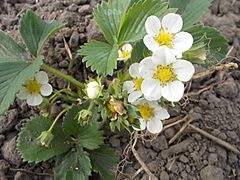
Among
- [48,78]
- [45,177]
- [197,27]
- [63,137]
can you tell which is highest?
[197,27]

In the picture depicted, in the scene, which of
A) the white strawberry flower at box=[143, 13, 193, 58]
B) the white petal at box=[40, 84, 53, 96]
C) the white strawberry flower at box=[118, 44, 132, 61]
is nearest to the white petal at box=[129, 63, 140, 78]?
the white strawberry flower at box=[143, 13, 193, 58]

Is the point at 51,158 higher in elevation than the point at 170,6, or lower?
lower

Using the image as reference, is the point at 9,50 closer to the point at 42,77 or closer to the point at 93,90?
the point at 42,77

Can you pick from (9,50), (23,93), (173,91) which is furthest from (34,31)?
(173,91)

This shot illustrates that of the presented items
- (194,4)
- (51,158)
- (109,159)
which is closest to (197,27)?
(194,4)

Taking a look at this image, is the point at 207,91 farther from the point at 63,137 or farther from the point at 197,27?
the point at 63,137

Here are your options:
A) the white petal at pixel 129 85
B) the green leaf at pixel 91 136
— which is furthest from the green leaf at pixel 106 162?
the white petal at pixel 129 85
